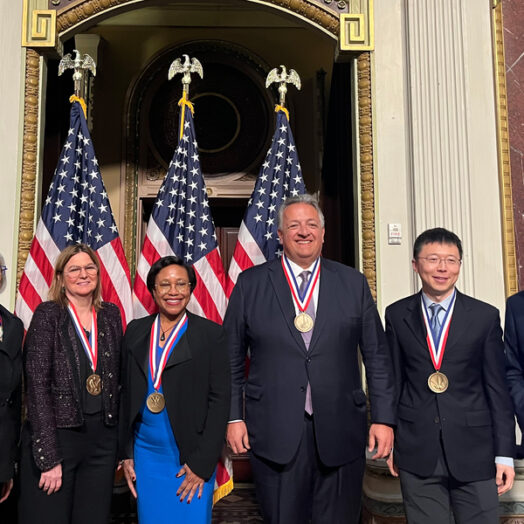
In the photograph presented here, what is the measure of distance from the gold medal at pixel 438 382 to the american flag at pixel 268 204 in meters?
1.58

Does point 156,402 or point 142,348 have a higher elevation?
point 142,348

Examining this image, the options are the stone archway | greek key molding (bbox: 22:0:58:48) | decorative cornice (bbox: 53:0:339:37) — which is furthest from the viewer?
decorative cornice (bbox: 53:0:339:37)

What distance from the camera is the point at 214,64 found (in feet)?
19.5

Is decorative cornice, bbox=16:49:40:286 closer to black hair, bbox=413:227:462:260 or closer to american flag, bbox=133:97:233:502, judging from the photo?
american flag, bbox=133:97:233:502

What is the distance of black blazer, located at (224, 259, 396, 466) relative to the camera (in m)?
2.22

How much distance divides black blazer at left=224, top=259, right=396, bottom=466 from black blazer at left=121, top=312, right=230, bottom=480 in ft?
0.21

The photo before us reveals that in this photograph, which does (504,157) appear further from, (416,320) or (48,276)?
(48,276)

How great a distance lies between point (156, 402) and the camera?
7.58 feet

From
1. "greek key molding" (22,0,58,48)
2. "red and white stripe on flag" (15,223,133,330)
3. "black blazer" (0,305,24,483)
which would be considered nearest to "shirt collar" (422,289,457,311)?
"black blazer" (0,305,24,483)

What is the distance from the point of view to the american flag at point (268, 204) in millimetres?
3629

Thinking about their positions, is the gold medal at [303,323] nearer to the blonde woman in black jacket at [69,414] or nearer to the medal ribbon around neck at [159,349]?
the medal ribbon around neck at [159,349]

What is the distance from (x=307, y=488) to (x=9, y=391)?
1259 mm

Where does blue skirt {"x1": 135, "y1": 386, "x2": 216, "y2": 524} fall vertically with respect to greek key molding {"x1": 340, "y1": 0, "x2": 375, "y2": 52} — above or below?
below

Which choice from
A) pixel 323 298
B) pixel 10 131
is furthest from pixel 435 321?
pixel 10 131
